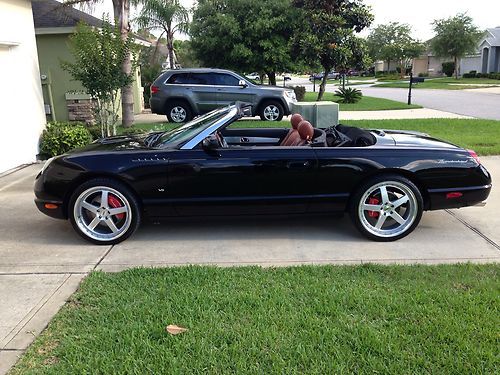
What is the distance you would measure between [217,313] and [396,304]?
1.25m

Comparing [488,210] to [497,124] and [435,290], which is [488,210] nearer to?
[435,290]

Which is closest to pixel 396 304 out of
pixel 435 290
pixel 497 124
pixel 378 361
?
pixel 435 290

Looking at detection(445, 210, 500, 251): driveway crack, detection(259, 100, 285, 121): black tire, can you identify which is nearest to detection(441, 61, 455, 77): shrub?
detection(259, 100, 285, 121): black tire

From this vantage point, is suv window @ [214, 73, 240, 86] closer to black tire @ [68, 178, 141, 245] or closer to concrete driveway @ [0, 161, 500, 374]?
concrete driveway @ [0, 161, 500, 374]

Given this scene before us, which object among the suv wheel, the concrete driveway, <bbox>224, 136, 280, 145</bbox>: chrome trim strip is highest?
<bbox>224, 136, 280, 145</bbox>: chrome trim strip

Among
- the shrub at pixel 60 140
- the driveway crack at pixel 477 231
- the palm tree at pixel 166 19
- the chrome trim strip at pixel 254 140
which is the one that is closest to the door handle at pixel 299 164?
the chrome trim strip at pixel 254 140

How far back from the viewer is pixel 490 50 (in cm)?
5506

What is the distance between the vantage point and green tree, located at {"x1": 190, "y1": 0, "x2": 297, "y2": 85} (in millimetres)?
20141

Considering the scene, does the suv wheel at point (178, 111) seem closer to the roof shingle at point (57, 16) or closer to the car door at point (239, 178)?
the roof shingle at point (57, 16)

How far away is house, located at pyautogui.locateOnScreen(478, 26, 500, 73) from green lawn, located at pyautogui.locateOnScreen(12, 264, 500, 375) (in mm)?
60228

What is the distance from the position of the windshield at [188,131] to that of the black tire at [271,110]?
933 centimetres

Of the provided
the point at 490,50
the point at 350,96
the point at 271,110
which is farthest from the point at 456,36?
the point at 271,110

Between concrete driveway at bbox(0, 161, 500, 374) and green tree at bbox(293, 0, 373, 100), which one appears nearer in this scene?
concrete driveway at bbox(0, 161, 500, 374)

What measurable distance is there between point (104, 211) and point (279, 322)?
7.50ft
